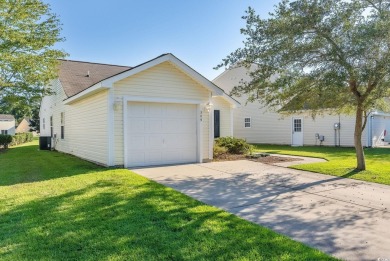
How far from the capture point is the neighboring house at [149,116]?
9.60 m

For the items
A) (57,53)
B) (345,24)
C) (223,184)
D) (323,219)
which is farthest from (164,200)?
(57,53)

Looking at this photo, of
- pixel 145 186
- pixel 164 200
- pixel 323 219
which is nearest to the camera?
pixel 323 219

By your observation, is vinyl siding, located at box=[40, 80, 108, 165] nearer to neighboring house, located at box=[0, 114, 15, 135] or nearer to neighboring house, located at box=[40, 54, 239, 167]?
neighboring house, located at box=[40, 54, 239, 167]

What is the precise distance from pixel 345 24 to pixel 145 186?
22.6ft

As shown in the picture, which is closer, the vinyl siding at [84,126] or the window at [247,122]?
the vinyl siding at [84,126]

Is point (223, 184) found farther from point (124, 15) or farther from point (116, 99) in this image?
point (124, 15)

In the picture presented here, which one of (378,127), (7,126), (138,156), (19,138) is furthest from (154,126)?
(7,126)

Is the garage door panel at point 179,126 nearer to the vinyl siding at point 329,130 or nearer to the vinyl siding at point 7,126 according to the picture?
the vinyl siding at point 329,130

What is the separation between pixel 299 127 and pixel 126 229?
776 inches

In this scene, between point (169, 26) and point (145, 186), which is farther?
point (169, 26)

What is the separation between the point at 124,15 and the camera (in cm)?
1346

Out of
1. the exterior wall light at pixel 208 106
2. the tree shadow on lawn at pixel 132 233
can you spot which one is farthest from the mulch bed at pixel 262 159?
the tree shadow on lawn at pixel 132 233

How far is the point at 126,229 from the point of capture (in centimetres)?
402

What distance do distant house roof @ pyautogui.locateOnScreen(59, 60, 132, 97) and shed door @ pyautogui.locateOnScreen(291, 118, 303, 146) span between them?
527 inches
